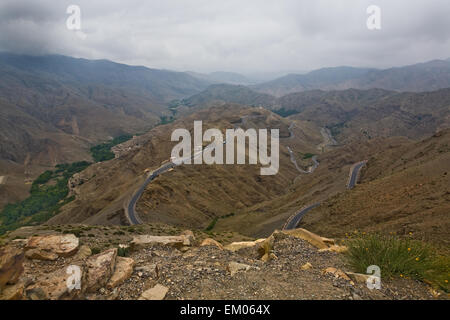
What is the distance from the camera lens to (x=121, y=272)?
648 cm

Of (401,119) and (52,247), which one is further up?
(401,119)

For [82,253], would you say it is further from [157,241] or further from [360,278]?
[360,278]

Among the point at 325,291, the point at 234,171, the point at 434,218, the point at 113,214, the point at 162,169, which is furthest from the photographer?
the point at 234,171

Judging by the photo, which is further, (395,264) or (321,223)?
(321,223)

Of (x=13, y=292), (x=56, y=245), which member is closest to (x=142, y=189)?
(x=56, y=245)

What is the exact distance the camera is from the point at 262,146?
325 ft

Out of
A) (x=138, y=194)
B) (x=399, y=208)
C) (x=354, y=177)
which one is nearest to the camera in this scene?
(x=399, y=208)

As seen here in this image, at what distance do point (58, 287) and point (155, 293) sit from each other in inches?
81.2

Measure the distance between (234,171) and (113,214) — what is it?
32.0m

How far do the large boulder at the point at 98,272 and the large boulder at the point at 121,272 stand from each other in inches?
4.2

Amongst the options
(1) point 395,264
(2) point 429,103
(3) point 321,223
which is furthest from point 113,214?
(2) point 429,103

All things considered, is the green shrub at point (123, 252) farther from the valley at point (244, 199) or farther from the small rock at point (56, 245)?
the small rock at point (56, 245)
